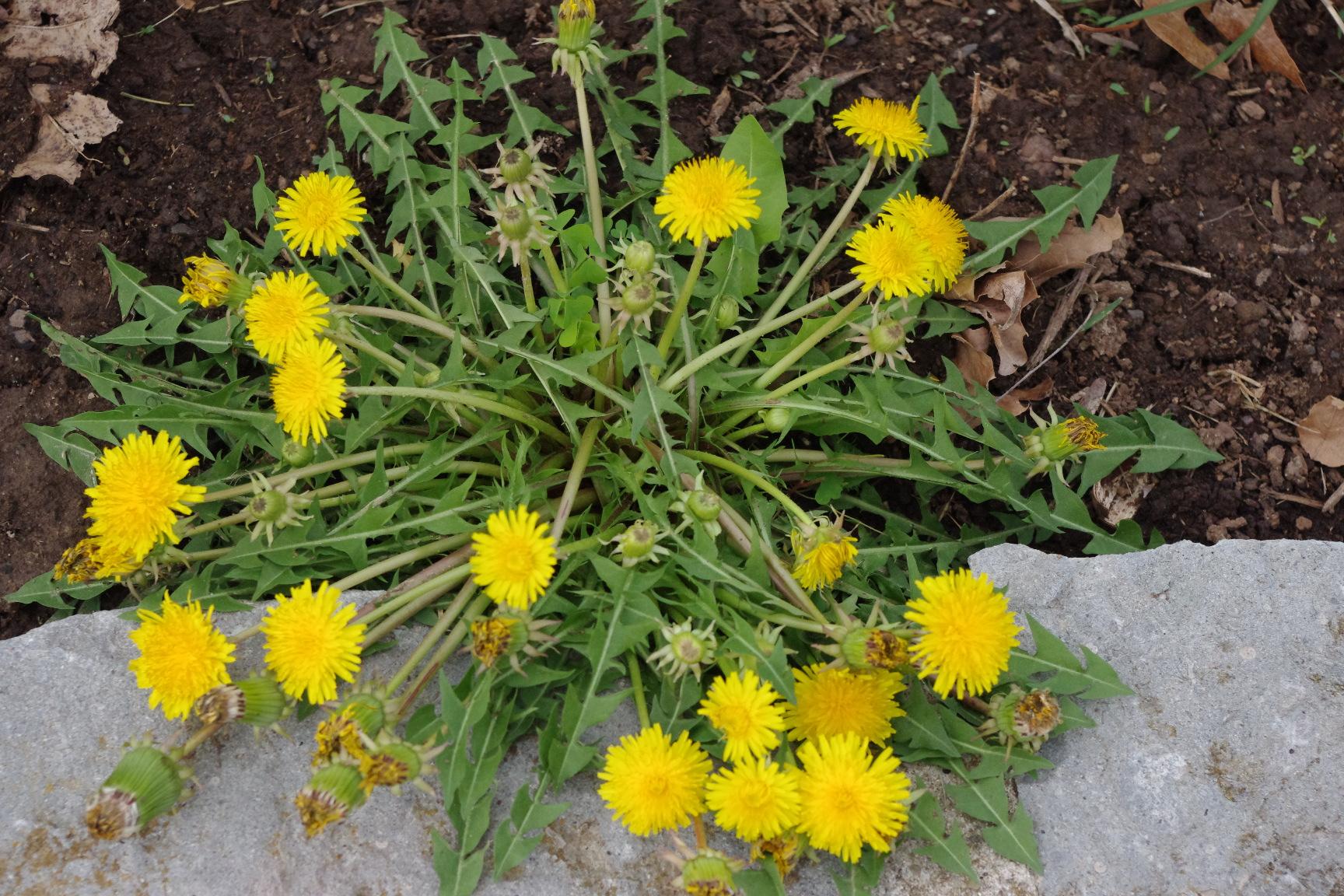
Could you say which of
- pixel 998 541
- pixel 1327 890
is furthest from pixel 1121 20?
pixel 1327 890

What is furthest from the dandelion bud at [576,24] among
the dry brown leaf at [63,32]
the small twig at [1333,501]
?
the small twig at [1333,501]

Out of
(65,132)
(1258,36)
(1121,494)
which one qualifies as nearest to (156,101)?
(65,132)


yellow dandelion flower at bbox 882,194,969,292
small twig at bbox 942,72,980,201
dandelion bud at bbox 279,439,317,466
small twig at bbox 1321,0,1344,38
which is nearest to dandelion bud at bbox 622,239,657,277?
yellow dandelion flower at bbox 882,194,969,292

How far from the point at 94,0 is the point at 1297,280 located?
384cm

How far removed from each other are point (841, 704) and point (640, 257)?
40.5 inches

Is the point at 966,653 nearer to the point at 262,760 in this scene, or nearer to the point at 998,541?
the point at 998,541

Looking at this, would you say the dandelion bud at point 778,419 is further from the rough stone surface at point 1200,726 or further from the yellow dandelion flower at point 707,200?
the rough stone surface at point 1200,726

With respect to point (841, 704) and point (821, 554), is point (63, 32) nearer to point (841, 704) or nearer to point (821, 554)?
point (821, 554)

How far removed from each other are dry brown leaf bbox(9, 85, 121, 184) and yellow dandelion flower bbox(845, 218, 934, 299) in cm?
239

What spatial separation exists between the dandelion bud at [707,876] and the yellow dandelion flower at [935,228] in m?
1.40

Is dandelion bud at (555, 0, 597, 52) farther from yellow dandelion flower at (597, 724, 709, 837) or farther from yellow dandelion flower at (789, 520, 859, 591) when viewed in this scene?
yellow dandelion flower at (597, 724, 709, 837)

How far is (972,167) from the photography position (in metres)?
3.20

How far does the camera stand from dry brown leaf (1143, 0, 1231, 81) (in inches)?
129

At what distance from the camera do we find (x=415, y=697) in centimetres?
224
